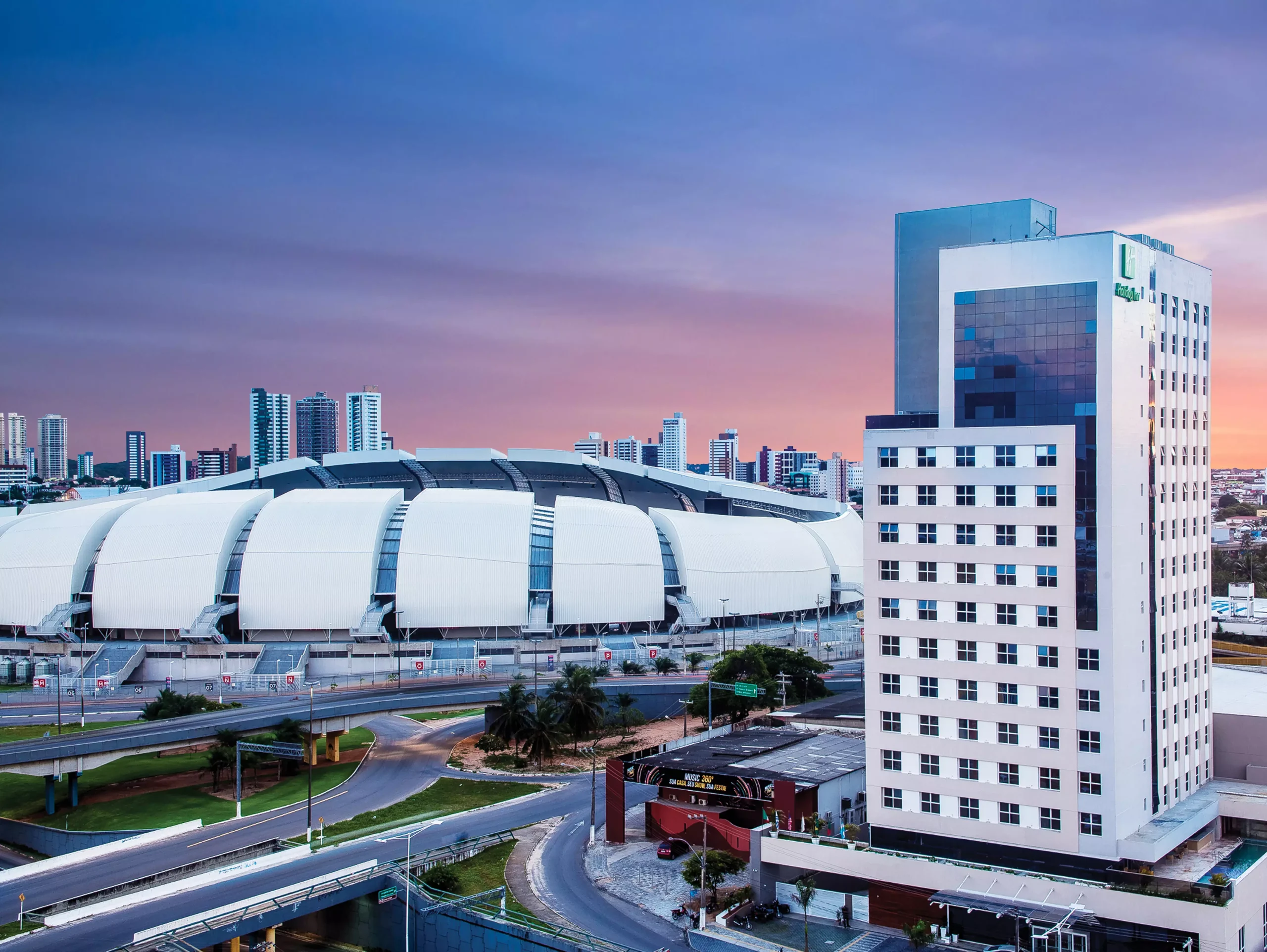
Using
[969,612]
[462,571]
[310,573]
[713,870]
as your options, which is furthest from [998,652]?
[310,573]

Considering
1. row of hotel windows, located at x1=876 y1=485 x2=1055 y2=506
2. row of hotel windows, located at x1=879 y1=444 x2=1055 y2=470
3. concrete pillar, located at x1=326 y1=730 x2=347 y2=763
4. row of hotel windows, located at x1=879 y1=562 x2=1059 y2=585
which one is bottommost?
concrete pillar, located at x1=326 y1=730 x2=347 y2=763

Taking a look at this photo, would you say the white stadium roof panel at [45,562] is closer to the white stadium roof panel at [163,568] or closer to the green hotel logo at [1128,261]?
the white stadium roof panel at [163,568]

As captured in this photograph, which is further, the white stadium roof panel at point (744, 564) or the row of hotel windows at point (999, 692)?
the white stadium roof panel at point (744, 564)

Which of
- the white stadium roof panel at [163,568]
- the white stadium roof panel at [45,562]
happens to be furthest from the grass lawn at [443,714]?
the white stadium roof panel at [45,562]

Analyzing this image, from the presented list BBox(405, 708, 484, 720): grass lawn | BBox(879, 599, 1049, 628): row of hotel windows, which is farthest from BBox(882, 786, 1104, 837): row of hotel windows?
BBox(405, 708, 484, 720): grass lawn

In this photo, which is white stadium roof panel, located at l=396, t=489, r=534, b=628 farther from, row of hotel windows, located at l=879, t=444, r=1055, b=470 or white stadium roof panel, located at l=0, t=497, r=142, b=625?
row of hotel windows, located at l=879, t=444, r=1055, b=470

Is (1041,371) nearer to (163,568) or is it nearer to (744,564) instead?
(744,564)
